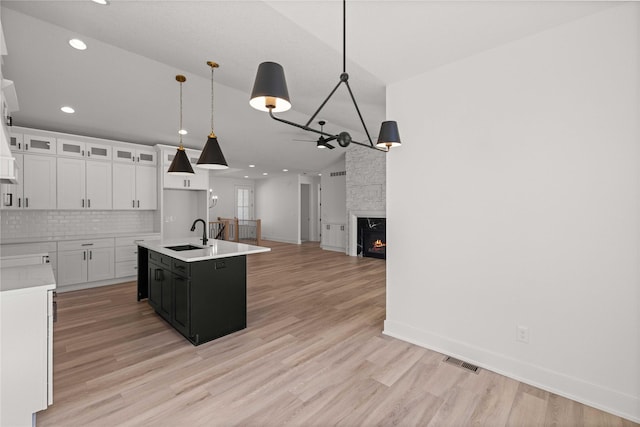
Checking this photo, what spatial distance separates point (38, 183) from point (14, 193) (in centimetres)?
33

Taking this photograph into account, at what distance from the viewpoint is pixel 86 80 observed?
3318 mm

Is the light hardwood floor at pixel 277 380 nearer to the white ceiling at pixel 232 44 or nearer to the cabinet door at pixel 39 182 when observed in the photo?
the cabinet door at pixel 39 182

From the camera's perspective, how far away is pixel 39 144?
15.8ft

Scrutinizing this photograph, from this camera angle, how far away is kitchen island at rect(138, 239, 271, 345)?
9.45 ft

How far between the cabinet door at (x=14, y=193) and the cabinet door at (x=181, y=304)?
3523mm

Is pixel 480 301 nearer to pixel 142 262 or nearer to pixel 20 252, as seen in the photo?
pixel 142 262

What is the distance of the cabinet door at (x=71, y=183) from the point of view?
16.4 feet

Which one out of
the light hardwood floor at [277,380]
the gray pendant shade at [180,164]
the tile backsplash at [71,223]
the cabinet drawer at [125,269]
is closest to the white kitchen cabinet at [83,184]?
the tile backsplash at [71,223]

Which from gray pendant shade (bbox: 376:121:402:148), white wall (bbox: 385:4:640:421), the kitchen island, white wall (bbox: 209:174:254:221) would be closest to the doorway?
white wall (bbox: 209:174:254:221)

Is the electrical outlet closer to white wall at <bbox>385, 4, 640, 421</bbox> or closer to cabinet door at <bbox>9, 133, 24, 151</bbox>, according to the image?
white wall at <bbox>385, 4, 640, 421</bbox>

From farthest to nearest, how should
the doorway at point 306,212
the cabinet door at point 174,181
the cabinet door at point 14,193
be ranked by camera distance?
the doorway at point 306,212, the cabinet door at point 174,181, the cabinet door at point 14,193

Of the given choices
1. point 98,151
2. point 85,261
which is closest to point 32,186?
point 98,151

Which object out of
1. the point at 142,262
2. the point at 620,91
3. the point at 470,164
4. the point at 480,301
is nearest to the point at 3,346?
the point at 142,262

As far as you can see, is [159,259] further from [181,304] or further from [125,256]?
[125,256]
